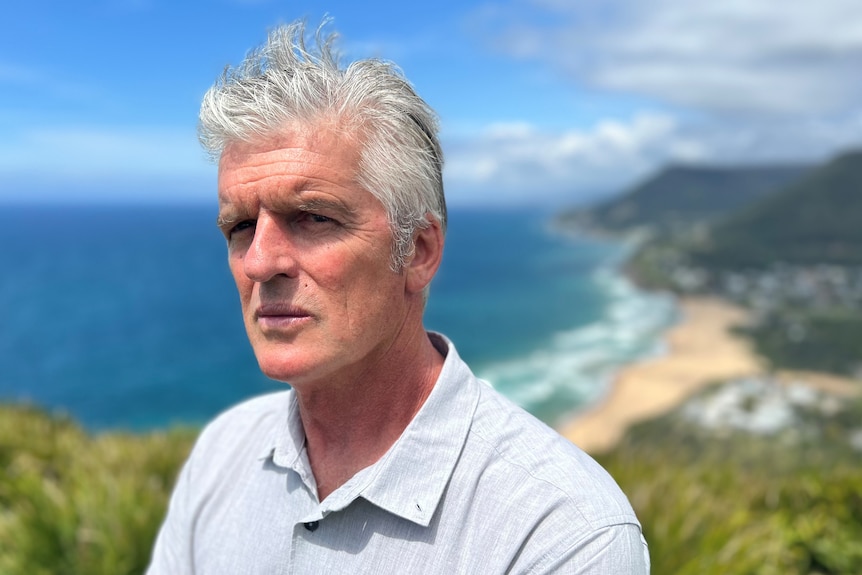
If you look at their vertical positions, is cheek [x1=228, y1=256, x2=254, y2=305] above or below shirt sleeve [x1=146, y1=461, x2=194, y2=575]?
above

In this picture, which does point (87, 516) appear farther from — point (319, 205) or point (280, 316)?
point (319, 205)

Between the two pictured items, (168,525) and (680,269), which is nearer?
(168,525)

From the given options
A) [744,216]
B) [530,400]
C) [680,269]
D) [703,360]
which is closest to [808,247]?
[744,216]

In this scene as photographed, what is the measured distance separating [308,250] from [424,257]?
1.17 ft

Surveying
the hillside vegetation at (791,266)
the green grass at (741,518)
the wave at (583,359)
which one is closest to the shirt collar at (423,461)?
the green grass at (741,518)

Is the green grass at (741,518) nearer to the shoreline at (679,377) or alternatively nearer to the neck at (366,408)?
the neck at (366,408)

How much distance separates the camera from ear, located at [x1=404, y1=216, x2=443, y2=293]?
6.06 ft

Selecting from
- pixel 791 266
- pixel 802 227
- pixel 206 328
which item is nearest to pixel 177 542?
pixel 206 328

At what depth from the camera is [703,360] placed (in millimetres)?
56469

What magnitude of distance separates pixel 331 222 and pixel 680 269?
9874 centimetres

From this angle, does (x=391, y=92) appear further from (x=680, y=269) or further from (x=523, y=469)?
(x=680, y=269)

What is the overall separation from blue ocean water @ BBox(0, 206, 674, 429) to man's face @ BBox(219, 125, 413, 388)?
39.0 feet

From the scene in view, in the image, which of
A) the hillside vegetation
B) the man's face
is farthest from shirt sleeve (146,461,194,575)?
the hillside vegetation

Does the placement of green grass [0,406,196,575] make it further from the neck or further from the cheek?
the cheek
